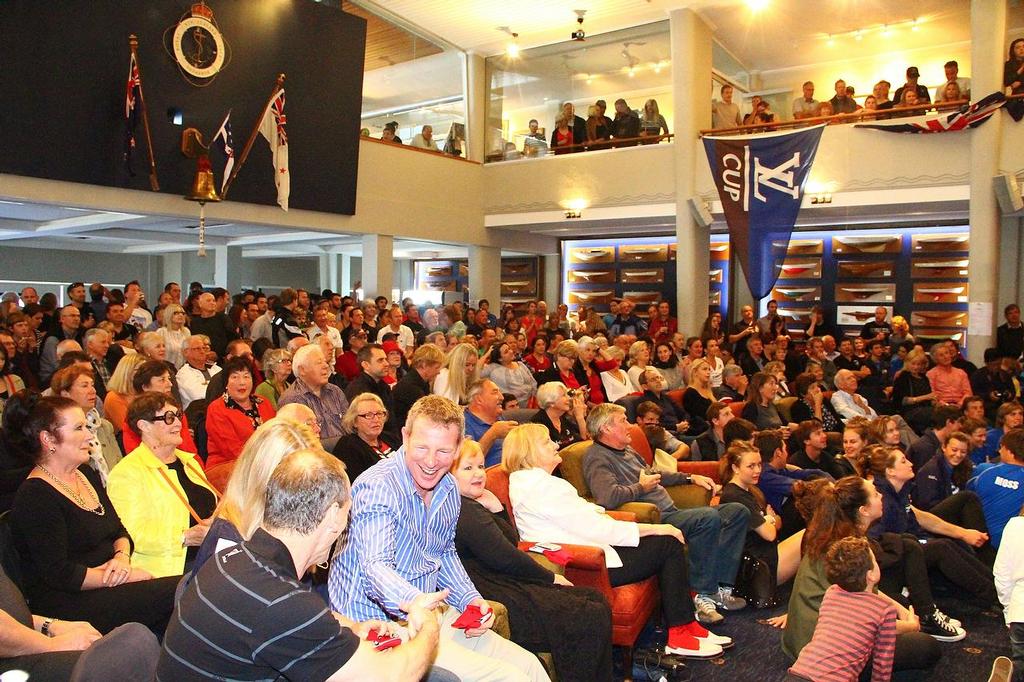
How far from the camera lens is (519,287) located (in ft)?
51.4

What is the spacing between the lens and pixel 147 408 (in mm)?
3324

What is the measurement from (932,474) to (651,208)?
7265 millimetres

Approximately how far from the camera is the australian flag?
10148mm

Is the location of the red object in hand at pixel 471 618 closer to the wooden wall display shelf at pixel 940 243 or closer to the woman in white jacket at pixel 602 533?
the woman in white jacket at pixel 602 533

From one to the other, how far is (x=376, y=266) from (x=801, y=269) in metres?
6.82

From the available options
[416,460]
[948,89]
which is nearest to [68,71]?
[416,460]

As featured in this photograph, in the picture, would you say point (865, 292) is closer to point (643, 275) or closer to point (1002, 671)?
point (643, 275)

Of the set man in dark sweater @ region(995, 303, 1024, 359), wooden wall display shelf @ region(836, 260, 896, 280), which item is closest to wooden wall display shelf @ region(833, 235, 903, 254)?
wooden wall display shelf @ region(836, 260, 896, 280)

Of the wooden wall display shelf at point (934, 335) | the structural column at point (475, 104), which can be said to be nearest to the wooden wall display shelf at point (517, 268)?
the structural column at point (475, 104)

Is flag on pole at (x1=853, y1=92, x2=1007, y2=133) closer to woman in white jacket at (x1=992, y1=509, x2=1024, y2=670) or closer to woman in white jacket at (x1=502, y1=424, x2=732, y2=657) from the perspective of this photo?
woman in white jacket at (x1=992, y1=509, x2=1024, y2=670)

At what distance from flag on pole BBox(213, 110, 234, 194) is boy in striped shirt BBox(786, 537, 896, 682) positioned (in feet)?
26.2

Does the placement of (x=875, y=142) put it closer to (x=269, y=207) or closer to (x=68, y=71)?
(x=269, y=207)

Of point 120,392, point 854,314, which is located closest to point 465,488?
point 120,392

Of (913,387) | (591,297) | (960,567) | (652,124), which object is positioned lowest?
(960,567)
